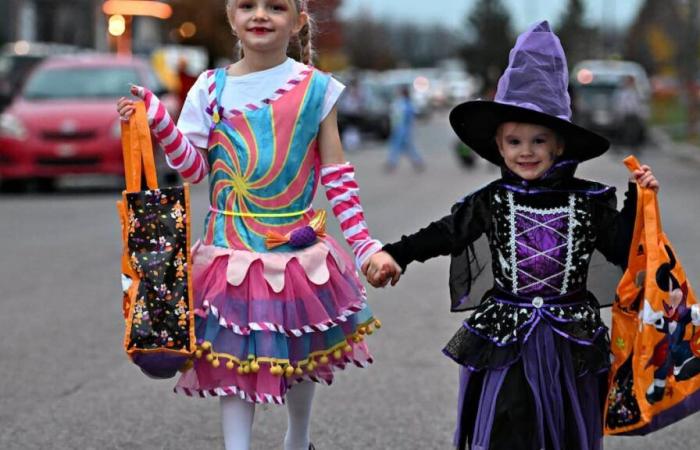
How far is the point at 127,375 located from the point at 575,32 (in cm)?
7710

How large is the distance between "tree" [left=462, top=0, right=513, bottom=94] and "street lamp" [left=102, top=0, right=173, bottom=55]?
29598mm

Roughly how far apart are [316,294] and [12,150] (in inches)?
510

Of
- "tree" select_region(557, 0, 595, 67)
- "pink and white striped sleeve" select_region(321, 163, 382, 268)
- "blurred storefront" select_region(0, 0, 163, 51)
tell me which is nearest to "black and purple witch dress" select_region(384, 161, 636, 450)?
"pink and white striped sleeve" select_region(321, 163, 382, 268)

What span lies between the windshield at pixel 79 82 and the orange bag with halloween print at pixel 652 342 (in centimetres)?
1359

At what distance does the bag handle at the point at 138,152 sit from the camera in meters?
4.06

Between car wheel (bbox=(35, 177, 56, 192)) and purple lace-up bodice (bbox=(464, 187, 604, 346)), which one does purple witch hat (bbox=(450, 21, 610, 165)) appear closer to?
purple lace-up bodice (bbox=(464, 187, 604, 346))

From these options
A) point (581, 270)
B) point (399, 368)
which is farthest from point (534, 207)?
point (399, 368)

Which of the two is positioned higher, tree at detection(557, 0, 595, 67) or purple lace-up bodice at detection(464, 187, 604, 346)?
purple lace-up bodice at detection(464, 187, 604, 346)

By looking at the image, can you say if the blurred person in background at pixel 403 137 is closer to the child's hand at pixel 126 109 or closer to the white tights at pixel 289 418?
the white tights at pixel 289 418

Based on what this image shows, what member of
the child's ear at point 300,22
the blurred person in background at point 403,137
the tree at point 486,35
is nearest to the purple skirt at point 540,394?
the child's ear at point 300,22

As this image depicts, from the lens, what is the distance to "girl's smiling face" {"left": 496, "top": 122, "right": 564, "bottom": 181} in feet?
13.2

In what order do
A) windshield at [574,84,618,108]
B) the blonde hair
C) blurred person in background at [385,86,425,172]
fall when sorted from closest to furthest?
the blonde hair < blurred person in background at [385,86,425,172] < windshield at [574,84,618,108]

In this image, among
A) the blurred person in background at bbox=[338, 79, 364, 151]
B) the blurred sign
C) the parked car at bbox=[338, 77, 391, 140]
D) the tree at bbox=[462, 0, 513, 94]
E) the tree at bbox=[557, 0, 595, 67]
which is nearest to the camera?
the blurred person in background at bbox=[338, 79, 364, 151]

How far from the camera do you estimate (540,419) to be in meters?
3.91
